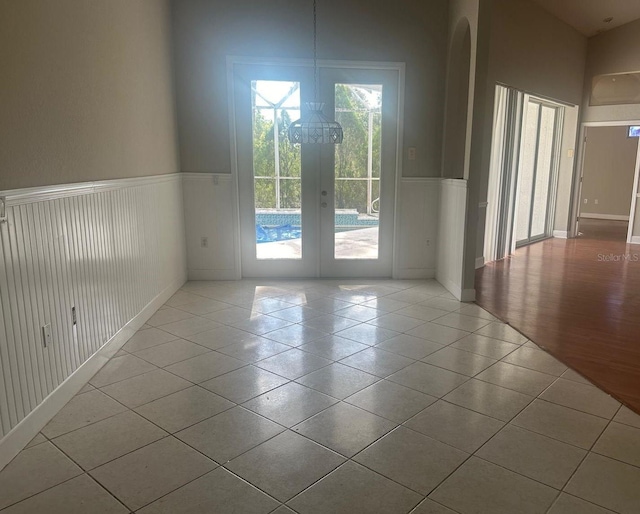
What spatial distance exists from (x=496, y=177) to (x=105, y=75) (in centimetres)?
492

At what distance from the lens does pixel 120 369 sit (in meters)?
3.00

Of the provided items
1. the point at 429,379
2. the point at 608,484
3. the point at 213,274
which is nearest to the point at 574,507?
the point at 608,484

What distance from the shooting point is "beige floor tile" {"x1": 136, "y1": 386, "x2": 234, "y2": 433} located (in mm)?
2391

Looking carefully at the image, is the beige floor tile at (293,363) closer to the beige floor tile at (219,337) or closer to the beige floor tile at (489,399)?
the beige floor tile at (219,337)

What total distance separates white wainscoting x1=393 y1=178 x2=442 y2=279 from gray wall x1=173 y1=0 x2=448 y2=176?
0.68 meters

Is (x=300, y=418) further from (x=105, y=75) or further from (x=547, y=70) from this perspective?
(x=547, y=70)

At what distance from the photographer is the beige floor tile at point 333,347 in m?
3.25

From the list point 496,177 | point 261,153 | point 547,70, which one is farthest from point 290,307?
point 547,70

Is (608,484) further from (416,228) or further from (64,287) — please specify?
(416,228)

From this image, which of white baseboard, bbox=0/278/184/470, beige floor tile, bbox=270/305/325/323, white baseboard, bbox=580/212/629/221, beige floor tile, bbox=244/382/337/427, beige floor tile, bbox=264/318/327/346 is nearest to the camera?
white baseboard, bbox=0/278/184/470

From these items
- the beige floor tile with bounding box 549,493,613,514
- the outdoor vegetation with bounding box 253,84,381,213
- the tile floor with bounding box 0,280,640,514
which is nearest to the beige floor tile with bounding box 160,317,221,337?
the tile floor with bounding box 0,280,640,514

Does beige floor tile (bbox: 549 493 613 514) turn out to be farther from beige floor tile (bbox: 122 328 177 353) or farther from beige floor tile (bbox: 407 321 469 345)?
beige floor tile (bbox: 122 328 177 353)

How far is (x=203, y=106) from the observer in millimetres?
4957

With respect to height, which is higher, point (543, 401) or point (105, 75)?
point (105, 75)
